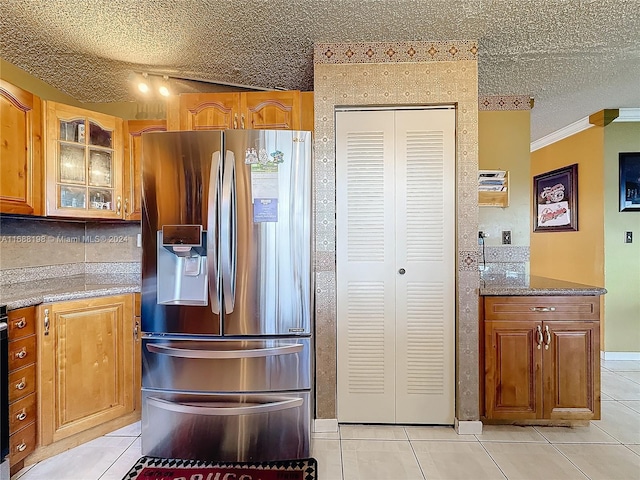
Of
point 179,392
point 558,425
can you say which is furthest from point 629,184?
point 179,392

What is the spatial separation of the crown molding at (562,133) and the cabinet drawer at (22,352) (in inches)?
188

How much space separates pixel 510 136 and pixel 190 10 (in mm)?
2519

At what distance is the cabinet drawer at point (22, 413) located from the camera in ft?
5.69

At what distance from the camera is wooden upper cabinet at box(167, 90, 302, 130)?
2307 millimetres

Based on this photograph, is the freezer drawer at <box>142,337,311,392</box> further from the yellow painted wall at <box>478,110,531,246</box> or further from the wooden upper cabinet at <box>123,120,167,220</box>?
the yellow painted wall at <box>478,110,531,246</box>

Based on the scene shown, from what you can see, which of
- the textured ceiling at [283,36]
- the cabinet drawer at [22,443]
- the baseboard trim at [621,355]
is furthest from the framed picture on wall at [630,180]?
the cabinet drawer at [22,443]

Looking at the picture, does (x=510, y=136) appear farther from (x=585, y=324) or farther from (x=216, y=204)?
(x=216, y=204)

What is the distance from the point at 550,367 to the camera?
2.17 meters

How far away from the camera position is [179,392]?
74.4 inches

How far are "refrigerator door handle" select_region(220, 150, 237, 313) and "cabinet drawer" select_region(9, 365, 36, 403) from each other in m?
1.05

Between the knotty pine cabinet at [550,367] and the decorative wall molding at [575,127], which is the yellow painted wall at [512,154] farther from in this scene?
the decorative wall molding at [575,127]

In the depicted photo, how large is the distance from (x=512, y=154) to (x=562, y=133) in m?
1.45

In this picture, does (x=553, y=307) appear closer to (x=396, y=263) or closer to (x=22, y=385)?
(x=396, y=263)

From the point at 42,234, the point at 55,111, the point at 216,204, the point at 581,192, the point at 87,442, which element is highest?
the point at 55,111
